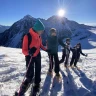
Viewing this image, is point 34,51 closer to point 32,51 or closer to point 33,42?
point 32,51

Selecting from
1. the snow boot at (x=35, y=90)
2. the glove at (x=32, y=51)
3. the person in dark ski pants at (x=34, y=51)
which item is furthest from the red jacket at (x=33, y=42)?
the snow boot at (x=35, y=90)

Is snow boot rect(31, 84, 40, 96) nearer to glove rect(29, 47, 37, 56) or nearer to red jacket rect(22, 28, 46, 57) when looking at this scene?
red jacket rect(22, 28, 46, 57)

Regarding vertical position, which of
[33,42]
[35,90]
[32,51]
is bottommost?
[35,90]

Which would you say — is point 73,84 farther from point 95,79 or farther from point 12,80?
point 12,80

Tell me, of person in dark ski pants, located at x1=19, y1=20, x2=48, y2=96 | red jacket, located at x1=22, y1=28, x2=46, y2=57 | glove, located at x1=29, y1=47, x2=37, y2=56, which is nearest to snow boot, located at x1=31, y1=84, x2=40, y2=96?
person in dark ski pants, located at x1=19, y1=20, x2=48, y2=96

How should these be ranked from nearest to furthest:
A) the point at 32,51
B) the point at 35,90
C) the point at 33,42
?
the point at 32,51
the point at 33,42
the point at 35,90

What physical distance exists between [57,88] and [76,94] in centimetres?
85

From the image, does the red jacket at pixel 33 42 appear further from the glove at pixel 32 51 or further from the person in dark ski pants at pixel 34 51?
the glove at pixel 32 51

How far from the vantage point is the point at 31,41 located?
18.9ft

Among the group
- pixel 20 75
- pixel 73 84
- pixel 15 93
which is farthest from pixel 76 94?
pixel 20 75

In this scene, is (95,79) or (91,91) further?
(95,79)

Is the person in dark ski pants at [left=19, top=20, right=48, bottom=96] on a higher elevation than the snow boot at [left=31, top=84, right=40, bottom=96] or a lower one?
higher

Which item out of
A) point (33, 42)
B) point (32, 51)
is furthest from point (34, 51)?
point (33, 42)

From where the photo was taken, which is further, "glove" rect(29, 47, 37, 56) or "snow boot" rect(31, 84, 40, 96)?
"snow boot" rect(31, 84, 40, 96)
